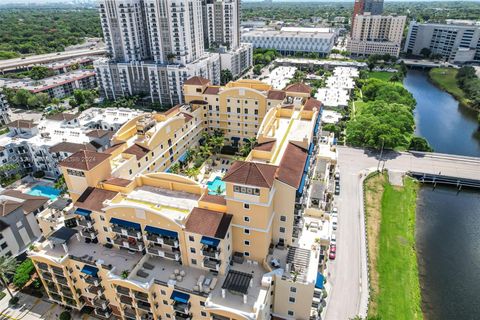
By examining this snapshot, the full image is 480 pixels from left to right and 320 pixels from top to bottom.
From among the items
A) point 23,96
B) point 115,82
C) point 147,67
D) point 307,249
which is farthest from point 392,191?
point 23,96

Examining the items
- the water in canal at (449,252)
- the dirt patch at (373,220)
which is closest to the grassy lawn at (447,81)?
the water in canal at (449,252)

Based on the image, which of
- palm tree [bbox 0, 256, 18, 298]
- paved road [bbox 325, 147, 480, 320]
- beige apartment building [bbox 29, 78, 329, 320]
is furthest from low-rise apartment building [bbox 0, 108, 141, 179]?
paved road [bbox 325, 147, 480, 320]

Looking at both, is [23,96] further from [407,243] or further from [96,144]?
[407,243]

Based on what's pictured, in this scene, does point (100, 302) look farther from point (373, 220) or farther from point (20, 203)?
point (373, 220)

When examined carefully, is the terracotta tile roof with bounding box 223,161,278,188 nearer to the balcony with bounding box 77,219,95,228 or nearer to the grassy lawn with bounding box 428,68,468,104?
the balcony with bounding box 77,219,95,228

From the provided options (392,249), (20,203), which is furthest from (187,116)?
(392,249)

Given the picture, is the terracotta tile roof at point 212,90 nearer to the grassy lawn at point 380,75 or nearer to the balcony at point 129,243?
the balcony at point 129,243
